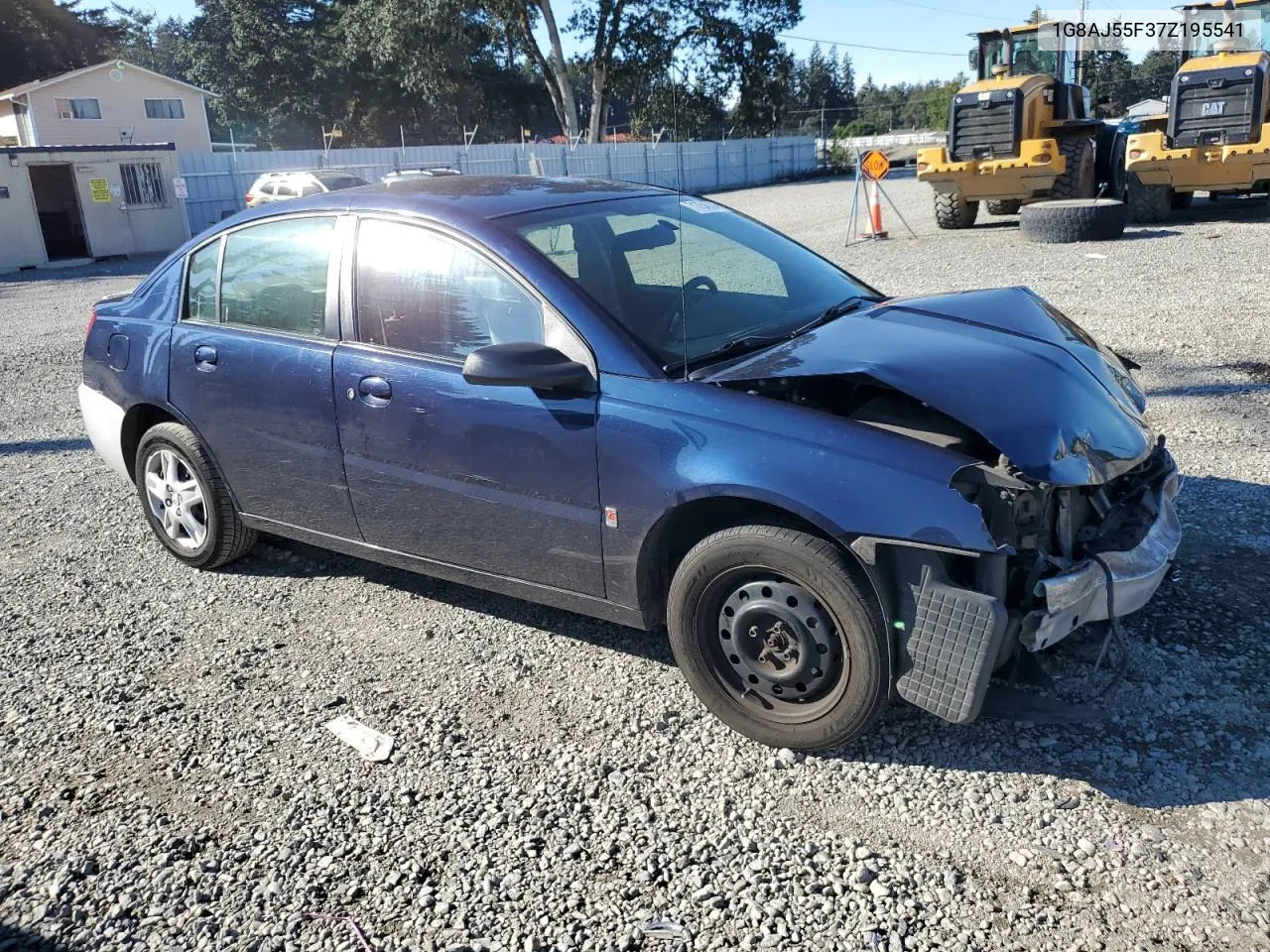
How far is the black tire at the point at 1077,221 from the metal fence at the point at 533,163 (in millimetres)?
7900

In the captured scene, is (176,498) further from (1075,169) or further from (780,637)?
(1075,169)

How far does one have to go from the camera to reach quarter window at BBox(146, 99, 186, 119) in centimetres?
4418

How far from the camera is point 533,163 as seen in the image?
34.2 m

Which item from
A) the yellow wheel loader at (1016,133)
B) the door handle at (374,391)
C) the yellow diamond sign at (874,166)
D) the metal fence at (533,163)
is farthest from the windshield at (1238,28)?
the door handle at (374,391)

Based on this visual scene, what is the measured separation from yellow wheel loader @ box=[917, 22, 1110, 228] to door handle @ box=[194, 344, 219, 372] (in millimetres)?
14266

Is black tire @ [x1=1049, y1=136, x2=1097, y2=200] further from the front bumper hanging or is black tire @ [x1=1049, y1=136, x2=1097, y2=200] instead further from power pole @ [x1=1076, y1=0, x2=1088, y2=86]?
the front bumper hanging

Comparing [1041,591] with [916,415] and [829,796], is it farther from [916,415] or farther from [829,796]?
[829,796]

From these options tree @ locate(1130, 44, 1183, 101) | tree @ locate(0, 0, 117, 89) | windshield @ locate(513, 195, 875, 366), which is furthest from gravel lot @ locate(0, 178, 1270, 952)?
tree @ locate(0, 0, 117, 89)

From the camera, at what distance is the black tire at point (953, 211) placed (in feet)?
57.3

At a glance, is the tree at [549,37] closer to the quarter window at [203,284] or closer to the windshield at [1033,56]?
the windshield at [1033,56]

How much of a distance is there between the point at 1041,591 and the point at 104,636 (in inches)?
145

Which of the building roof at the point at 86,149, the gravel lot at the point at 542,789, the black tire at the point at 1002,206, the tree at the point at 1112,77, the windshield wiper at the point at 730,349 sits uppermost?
the tree at the point at 1112,77

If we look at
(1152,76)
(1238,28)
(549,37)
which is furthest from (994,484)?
(1152,76)

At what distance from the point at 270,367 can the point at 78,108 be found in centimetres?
4514
